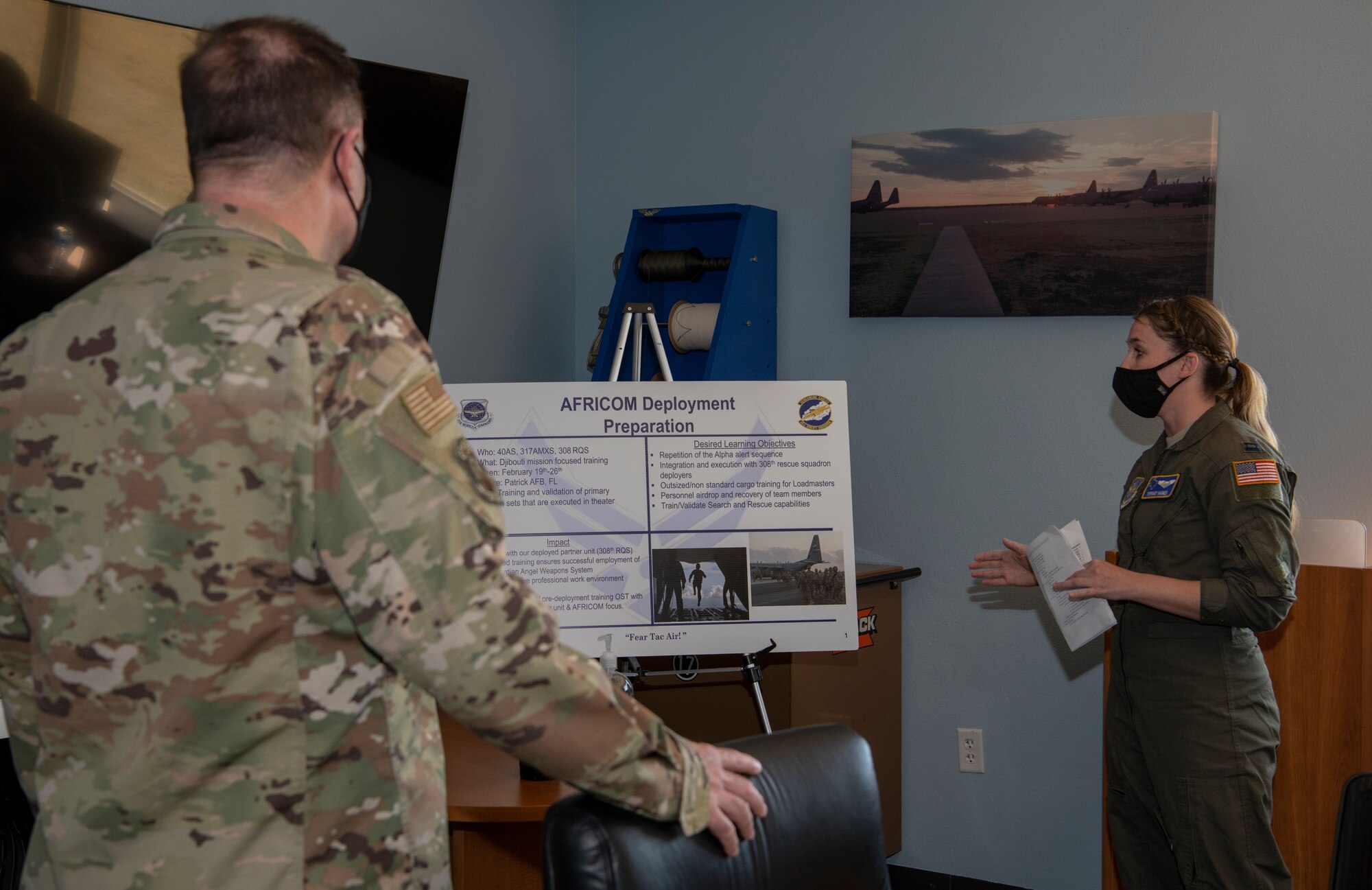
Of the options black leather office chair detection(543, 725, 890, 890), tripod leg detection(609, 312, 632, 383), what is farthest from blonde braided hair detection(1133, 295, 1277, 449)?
black leather office chair detection(543, 725, 890, 890)

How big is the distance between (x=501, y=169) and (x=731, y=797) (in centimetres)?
281

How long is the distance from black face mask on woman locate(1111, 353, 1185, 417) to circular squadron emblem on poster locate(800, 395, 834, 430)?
2.13 feet

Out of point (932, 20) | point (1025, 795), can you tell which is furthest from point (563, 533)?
point (932, 20)

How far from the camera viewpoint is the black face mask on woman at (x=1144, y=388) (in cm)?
254

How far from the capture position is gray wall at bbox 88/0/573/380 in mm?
3299

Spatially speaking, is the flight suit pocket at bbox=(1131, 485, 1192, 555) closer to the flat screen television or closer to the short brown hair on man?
the short brown hair on man

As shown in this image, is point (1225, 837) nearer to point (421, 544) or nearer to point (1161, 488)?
point (1161, 488)

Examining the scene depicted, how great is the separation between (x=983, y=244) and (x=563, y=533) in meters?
1.58

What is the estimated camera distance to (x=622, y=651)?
2578 millimetres

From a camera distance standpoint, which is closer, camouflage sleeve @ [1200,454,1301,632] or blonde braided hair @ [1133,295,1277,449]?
camouflage sleeve @ [1200,454,1301,632]

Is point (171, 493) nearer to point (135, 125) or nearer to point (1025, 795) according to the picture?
point (135, 125)

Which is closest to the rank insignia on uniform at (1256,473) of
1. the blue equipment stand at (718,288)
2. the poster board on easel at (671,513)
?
the poster board on easel at (671,513)

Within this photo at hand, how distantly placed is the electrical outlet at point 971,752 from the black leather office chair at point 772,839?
2.09 meters

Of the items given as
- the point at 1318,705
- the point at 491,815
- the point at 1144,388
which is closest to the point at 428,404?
the point at 491,815
